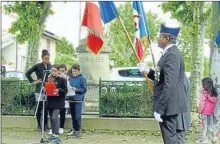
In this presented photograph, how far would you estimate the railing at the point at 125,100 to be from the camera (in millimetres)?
11430

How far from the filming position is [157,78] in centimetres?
621

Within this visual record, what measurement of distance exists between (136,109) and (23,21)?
24.6ft

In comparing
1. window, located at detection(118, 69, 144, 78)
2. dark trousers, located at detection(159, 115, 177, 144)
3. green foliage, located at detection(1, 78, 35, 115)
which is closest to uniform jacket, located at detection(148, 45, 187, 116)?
dark trousers, located at detection(159, 115, 177, 144)

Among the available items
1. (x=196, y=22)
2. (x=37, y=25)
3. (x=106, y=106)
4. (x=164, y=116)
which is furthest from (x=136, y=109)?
(x=37, y=25)

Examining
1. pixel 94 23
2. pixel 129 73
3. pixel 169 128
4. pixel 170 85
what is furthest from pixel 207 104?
pixel 129 73

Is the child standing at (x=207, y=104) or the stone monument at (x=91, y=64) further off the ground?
the stone monument at (x=91, y=64)

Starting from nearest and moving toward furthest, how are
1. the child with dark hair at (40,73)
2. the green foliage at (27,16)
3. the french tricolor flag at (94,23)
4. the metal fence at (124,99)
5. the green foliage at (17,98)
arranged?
the french tricolor flag at (94,23) < the child with dark hair at (40,73) < the metal fence at (124,99) < the green foliage at (17,98) < the green foliage at (27,16)

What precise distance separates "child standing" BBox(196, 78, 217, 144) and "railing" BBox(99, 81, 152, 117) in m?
2.24

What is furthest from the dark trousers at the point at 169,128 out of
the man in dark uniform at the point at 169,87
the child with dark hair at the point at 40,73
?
the child with dark hair at the point at 40,73

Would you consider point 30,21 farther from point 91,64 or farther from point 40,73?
point 40,73

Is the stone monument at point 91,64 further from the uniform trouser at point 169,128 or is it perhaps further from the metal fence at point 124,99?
the uniform trouser at point 169,128

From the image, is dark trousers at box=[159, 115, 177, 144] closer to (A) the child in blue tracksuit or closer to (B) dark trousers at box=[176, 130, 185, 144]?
(B) dark trousers at box=[176, 130, 185, 144]

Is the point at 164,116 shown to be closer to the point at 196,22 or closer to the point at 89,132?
the point at 89,132

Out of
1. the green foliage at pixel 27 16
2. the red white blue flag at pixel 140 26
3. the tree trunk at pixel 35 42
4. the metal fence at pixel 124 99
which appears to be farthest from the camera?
the tree trunk at pixel 35 42
